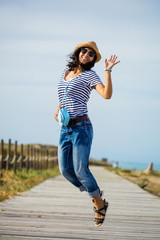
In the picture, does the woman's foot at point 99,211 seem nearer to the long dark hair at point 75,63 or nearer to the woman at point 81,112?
the woman at point 81,112

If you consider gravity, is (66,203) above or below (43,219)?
below

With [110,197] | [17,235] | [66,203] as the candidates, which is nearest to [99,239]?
[17,235]

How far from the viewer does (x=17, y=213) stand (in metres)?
5.83

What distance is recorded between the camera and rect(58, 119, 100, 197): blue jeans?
3.84 metres

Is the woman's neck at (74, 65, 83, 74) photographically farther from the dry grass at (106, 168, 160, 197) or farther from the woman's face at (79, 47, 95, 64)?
the dry grass at (106, 168, 160, 197)

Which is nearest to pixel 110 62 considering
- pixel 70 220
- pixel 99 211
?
pixel 99 211

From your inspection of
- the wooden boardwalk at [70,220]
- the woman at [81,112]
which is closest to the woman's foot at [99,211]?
the woman at [81,112]

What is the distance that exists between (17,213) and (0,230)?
1.28m

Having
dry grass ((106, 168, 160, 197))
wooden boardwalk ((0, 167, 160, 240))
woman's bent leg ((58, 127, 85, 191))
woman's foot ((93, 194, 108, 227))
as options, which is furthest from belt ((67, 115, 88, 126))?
dry grass ((106, 168, 160, 197))

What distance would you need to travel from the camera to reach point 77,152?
151 inches

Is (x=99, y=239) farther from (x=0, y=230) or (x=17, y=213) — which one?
(x=17, y=213)

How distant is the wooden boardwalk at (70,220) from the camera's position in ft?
15.1

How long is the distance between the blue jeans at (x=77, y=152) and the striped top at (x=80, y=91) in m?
0.14

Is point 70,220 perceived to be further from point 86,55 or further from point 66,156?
point 86,55
